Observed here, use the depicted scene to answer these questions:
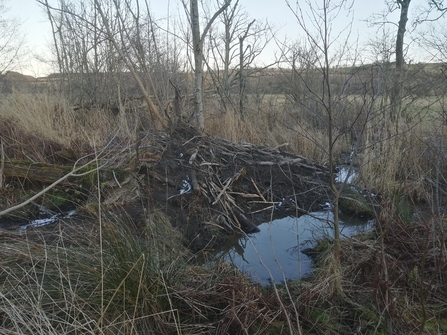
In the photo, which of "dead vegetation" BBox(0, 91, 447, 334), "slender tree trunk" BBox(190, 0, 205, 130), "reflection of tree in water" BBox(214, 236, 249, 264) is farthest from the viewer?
"slender tree trunk" BBox(190, 0, 205, 130)

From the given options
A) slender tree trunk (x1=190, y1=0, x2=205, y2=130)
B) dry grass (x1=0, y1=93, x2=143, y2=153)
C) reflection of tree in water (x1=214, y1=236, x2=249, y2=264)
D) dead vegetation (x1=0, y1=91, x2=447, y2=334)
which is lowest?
reflection of tree in water (x1=214, y1=236, x2=249, y2=264)

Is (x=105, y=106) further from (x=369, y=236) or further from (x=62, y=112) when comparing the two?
(x=369, y=236)

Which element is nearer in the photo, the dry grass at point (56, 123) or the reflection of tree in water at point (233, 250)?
the reflection of tree in water at point (233, 250)

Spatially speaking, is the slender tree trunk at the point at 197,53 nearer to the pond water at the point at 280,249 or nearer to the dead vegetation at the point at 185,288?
Result: the pond water at the point at 280,249

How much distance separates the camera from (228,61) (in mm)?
11617

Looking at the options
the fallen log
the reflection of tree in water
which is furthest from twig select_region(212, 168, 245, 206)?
the fallen log

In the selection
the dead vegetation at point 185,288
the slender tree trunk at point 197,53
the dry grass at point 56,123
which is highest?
the slender tree trunk at point 197,53

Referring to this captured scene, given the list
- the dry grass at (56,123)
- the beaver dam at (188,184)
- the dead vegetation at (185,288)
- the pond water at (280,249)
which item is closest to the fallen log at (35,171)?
the beaver dam at (188,184)

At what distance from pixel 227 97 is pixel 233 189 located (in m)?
5.18

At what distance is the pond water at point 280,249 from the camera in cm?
381

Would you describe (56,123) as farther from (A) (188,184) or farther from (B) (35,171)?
(A) (188,184)

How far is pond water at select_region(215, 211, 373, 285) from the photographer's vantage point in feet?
12.5

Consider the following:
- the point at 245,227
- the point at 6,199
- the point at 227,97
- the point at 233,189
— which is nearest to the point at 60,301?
the point at 245,227

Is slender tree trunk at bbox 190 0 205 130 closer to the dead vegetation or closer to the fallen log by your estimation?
the fallen log
